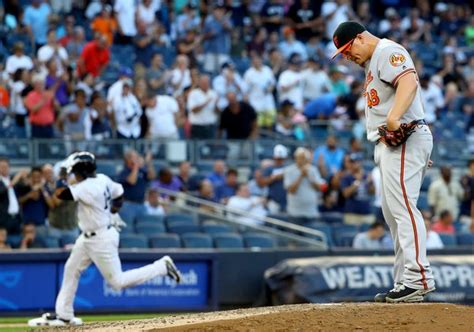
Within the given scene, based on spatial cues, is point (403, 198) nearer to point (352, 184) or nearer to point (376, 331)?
point (376, 331)

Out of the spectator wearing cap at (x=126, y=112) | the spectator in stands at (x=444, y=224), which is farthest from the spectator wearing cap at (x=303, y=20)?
the spectator wearing cap at (x=126, y=112)

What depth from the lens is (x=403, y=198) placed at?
327 inches

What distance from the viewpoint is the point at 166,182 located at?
16953 mm

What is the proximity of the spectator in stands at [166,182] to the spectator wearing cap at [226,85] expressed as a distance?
2.46 m

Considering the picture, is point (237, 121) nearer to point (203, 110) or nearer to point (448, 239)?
point (203, 110)

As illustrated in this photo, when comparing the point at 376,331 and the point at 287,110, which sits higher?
the point at 287,110

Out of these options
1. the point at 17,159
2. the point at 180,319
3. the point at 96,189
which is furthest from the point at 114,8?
the point at 180,319

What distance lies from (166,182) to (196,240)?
1.40 m

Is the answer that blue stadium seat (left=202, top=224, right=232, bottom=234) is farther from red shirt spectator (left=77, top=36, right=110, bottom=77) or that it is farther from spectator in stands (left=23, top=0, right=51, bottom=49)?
spectator in stands (left=23, top=0, right=51, bottom=49)

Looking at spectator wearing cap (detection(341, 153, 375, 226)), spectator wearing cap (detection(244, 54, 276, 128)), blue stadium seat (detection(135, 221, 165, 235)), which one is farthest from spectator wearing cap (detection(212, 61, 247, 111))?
blue stadium seat (detection(135, 221, 165, 235))

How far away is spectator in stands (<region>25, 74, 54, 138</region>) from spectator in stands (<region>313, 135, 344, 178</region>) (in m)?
4.50

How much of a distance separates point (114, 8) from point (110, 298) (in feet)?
23.5

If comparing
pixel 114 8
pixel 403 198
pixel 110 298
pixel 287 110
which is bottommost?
pixel 110 298

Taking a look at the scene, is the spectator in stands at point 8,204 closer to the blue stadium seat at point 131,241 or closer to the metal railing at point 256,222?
the blue stadium seat at point 131,241
